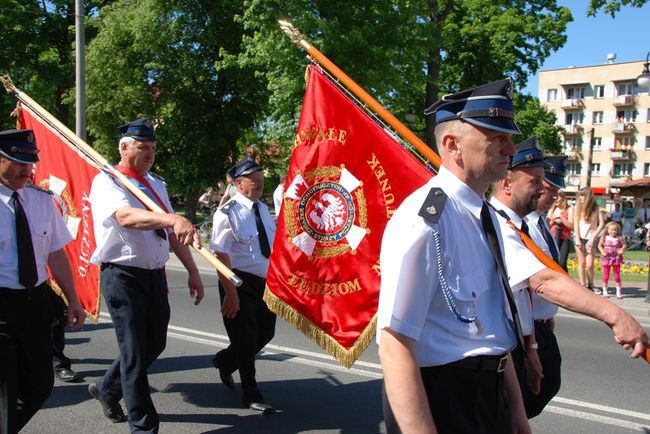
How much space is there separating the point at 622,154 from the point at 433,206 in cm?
7527

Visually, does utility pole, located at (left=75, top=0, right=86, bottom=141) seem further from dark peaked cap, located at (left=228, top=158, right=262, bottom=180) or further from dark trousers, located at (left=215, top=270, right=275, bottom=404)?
dark trousers, located at (left=215, top=270, right=275, bottom=404)

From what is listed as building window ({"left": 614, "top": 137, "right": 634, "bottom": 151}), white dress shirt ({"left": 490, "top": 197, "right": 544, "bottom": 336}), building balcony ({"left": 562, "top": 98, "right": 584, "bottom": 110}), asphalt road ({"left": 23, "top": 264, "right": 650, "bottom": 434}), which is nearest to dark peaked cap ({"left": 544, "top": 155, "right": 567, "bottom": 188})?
white dress shirt ({"left": 490, "top": 197, "right": 544, "bottom": 336})

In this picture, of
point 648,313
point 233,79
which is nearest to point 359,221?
point 648,313

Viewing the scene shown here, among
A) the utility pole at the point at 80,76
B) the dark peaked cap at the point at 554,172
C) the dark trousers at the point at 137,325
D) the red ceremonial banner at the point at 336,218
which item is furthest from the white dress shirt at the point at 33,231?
the utility pole at the point at 80,76

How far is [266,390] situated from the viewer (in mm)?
5805

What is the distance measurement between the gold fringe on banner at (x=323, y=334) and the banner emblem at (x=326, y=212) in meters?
0.44

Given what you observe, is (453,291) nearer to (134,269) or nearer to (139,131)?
(134,269)

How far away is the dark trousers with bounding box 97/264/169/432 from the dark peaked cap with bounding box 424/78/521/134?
283 centimetres

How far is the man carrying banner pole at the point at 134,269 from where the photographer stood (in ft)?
14.1

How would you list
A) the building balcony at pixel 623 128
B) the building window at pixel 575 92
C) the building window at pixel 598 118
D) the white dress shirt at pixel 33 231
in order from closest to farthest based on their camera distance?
1. the white dress shirt at pixel 33 231
2. the building balcony at pixel 623 128
3. the building window at pixel 598 118
4. the building window at pixel 575 92

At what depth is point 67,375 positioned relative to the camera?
6.05 metres

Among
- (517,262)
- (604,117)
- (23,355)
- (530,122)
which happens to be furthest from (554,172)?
(604,117)

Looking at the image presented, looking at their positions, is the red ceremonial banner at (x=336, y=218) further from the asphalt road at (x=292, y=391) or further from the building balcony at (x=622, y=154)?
the building balcony at (x=622, y=154)

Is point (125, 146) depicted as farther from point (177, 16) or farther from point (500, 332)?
point (177, 16)
